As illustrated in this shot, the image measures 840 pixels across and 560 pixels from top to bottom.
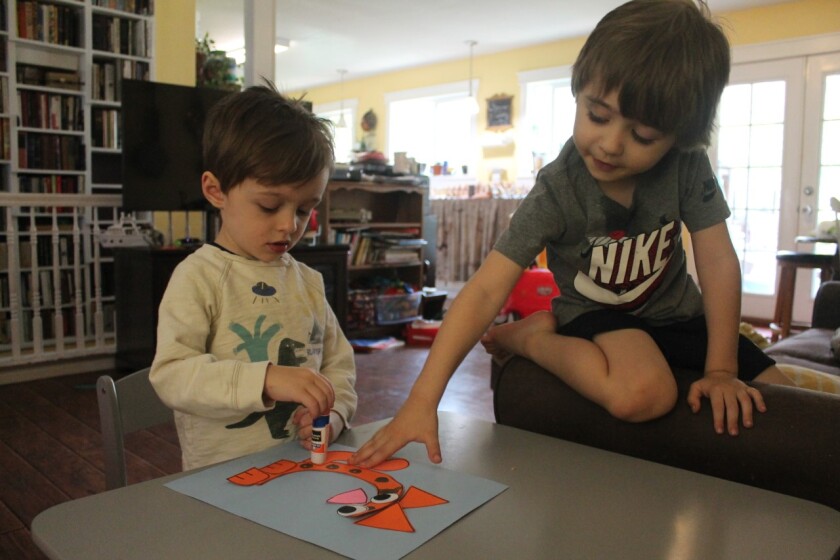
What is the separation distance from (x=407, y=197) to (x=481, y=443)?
13.2 ft

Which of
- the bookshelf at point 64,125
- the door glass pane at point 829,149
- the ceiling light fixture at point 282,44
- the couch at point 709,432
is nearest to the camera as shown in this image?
the couch at point 709,432

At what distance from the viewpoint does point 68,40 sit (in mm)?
3883

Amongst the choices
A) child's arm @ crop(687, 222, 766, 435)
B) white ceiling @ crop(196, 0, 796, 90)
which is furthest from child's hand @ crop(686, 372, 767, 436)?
white ceiling @ crop(196, 0, 796, 90)

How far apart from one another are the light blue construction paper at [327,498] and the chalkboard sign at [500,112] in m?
6.59

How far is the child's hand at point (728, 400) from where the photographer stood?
79 cm

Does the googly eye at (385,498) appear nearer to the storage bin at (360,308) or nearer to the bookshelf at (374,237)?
the bookshelf at (374,237)

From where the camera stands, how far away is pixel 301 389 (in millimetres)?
716

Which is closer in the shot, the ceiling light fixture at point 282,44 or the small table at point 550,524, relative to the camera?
the small table at point 550,524

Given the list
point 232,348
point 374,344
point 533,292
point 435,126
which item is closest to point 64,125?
point 374,344

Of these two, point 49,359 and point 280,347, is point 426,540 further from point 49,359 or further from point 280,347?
point 49,359

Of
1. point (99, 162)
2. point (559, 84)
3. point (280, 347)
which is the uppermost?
point (559, 84)

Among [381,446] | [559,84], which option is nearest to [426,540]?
[381,446]

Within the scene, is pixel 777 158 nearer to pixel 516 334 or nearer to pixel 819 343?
pixel 819 343

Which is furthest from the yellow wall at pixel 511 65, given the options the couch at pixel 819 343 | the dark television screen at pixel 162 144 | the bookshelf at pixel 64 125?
the bookshelf at pixel 64 125
